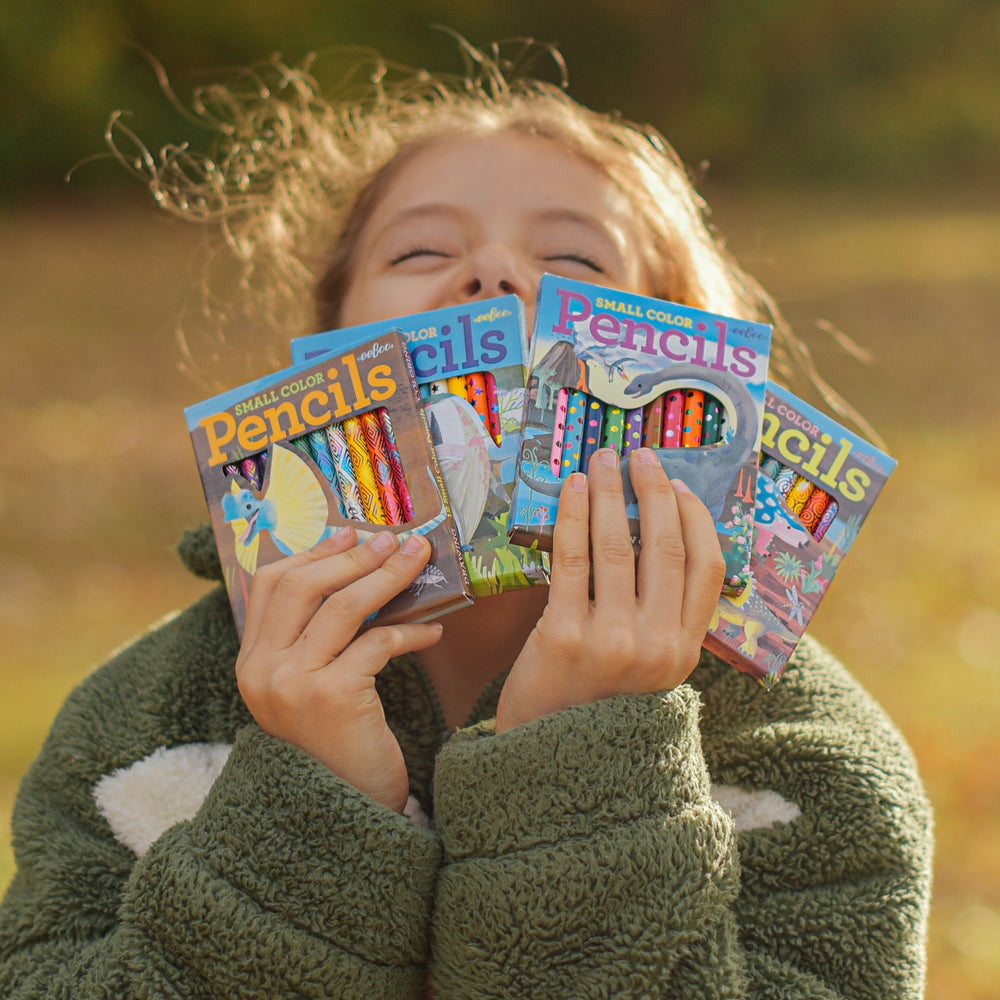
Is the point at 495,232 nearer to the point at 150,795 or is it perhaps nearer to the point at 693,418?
the point at 693,418

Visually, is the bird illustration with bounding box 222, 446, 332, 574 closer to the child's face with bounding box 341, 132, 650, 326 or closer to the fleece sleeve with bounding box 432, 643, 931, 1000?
the fleece sleeve with bounding box 432, 643, 931, 1000

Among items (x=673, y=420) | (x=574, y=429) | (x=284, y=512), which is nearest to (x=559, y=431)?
(x=574, y=429)

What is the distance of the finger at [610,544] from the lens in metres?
1.13

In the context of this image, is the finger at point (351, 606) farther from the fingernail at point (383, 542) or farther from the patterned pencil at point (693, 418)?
the patterned pencil at point (693, 418)

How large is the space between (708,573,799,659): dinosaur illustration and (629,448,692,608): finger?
0.07m

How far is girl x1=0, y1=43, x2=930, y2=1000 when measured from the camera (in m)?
1.05

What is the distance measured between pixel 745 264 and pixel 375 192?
3.55 meters

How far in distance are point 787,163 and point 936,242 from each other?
9.29 feet

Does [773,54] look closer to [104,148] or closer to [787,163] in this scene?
[787,163]

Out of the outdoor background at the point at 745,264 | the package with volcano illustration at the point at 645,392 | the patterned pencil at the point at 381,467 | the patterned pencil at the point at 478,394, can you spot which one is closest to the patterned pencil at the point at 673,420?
the package with volcano illustration at the point at 645,392

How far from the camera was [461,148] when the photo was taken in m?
1.69

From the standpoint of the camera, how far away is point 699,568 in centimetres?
113

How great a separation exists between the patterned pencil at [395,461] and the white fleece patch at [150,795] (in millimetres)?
449

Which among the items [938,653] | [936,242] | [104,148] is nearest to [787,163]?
[936,242]
